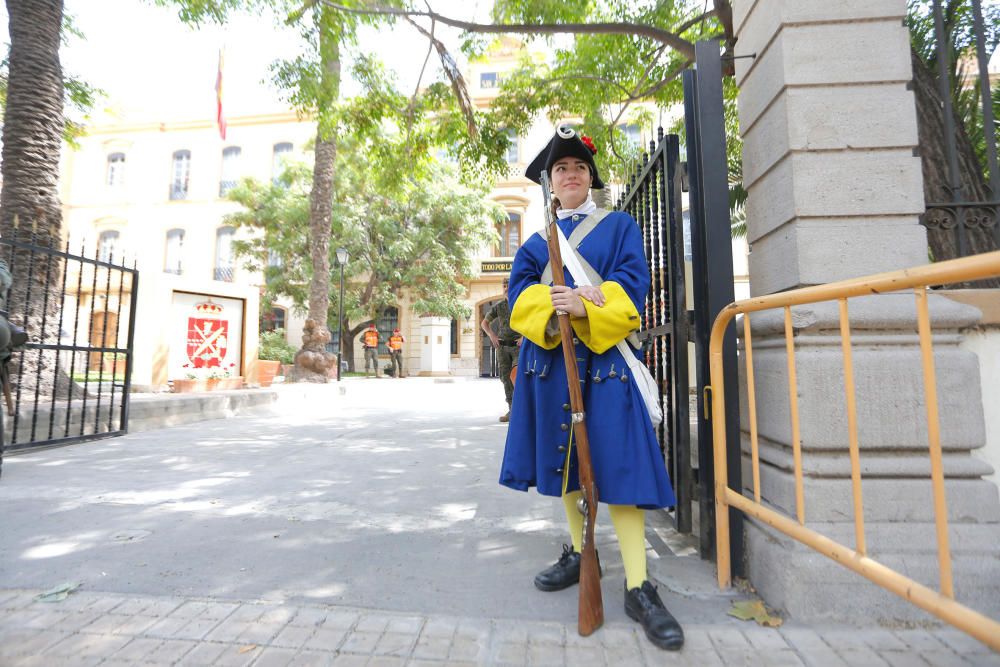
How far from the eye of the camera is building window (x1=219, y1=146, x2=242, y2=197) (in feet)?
87.9

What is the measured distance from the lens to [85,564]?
2.21 meters

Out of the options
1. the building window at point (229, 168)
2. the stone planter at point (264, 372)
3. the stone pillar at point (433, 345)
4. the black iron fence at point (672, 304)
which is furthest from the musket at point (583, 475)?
the building window at point (229, 168)

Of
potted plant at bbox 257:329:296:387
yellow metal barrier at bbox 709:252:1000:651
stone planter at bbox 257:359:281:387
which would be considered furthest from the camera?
potted plant at bbox 257:329:296:387

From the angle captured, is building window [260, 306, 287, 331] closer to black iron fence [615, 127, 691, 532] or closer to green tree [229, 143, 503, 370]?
green tree [229, 143, 503, 370]

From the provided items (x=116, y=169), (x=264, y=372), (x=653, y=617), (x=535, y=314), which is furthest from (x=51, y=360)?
(x=116, y=169)

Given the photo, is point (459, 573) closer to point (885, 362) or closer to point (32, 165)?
point (885, 362)

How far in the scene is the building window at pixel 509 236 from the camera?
24984 mm

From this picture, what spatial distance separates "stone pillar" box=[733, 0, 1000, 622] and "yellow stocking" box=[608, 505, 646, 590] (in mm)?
503

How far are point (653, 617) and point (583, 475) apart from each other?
0.52 m

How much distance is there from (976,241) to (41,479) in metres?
6.12

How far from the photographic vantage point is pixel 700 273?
2305 millimetres

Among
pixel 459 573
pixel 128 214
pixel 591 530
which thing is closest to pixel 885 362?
pixel 591 530

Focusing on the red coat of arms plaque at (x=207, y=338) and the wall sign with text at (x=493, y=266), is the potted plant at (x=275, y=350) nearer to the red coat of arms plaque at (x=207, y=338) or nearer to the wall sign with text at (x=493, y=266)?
the red coat of arms plaque at (x=207, y=338)

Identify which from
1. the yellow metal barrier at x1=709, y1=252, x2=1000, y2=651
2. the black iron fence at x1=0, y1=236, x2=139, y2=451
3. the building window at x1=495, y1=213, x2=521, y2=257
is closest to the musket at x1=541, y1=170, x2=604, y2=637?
the yellow metal barrier at x1=709, y1=252, x2=1000, y2=651
